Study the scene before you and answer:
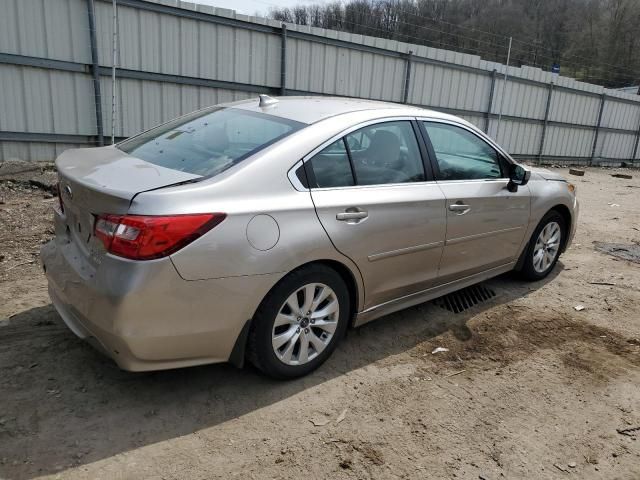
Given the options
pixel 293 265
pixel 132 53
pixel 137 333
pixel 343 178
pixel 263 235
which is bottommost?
pixel 137 333

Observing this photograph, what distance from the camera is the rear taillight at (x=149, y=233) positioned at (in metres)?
2.39

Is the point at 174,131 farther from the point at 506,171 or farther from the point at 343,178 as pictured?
the point at 506,171

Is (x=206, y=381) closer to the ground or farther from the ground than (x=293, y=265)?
closer to the ground

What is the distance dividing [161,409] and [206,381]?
34cm

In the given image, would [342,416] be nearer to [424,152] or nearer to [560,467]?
[560,467]

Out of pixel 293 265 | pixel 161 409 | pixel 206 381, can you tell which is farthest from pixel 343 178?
pixel 161 409

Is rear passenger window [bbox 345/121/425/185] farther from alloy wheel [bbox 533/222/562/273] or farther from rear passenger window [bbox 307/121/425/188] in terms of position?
alloy wheel [bbox 533/222/562/273]

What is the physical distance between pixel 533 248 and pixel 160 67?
7.43 meters

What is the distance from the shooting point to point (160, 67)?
30.8 feet

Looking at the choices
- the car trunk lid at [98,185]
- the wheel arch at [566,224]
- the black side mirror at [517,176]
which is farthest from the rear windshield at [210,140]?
the wheel arch at [566,224]

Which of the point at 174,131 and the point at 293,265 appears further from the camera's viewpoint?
the point at 174,131

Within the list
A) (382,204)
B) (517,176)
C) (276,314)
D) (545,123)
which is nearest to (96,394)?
(276,314)

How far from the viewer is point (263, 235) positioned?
2.68 meters

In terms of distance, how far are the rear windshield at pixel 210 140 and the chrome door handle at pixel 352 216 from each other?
1.92 ft
